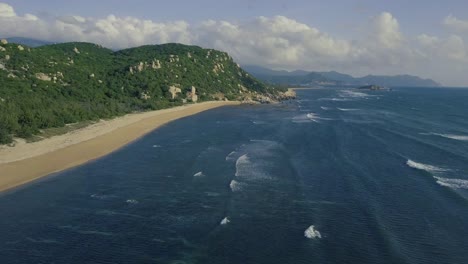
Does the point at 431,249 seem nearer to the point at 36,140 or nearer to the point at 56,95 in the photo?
the point at 36,140

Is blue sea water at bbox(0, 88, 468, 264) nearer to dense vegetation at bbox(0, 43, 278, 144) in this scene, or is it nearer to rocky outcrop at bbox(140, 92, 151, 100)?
dense vegetation at bbox(0, 43, 278, 144)

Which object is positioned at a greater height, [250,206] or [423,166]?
[423,166]

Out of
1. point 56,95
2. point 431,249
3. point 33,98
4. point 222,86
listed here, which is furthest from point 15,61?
point 431,249

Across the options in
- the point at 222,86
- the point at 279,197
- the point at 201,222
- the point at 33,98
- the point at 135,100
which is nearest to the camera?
the point at 201,222

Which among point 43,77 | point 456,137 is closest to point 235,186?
point 456,137

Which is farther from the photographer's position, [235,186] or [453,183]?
[453,183]

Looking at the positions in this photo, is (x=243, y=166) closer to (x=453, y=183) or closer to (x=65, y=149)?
(x=453, y=183)
